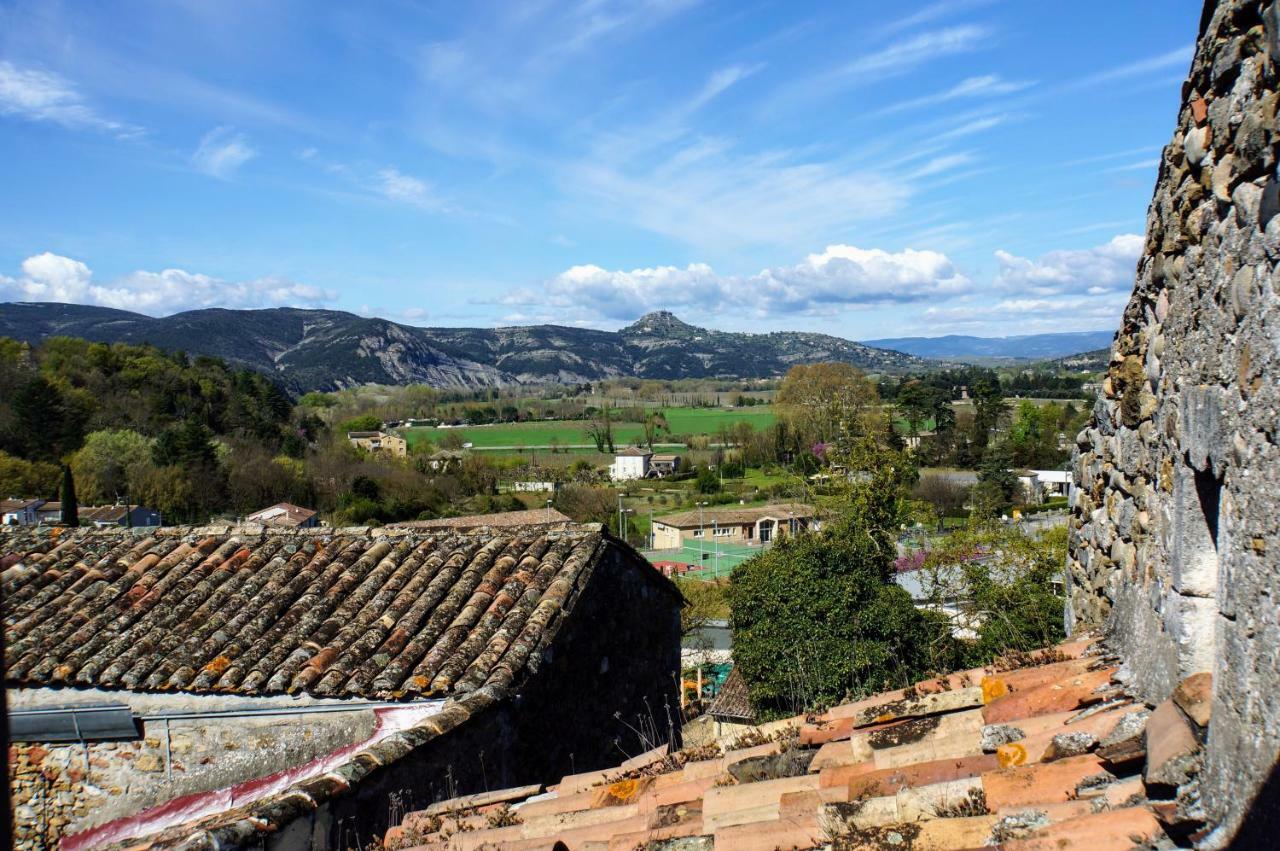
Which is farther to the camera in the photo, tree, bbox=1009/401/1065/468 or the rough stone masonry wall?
tree, bbox=1009/401/1065/468

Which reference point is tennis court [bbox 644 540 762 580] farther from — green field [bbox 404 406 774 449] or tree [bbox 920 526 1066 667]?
green field [bbox 404 406 774 449]

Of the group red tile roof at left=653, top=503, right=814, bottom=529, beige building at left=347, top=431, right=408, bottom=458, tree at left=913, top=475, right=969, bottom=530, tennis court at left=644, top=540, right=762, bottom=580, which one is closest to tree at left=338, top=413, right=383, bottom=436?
beige building at left=347, top=431, right=408, bottom=458

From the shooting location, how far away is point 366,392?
485 feet

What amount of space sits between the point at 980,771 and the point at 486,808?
2.66m

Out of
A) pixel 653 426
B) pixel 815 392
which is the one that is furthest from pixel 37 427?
pixel 653 426

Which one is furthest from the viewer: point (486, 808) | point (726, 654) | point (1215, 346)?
point (726, 654)

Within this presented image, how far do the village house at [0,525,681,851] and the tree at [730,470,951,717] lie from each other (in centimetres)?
553

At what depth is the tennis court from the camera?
43.5m

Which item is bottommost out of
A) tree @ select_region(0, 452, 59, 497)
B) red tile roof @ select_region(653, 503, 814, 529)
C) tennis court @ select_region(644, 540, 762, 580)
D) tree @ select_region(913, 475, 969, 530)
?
tennis court @ select_region(644, 540, 762, 580)

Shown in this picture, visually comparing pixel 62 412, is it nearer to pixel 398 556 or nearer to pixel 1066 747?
pixel 398 556

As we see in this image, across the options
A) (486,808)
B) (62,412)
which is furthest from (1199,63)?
(62,412)

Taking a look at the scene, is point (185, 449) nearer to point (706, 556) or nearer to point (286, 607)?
point (706, 556)

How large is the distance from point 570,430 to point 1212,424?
11632cm

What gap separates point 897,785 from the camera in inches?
130
